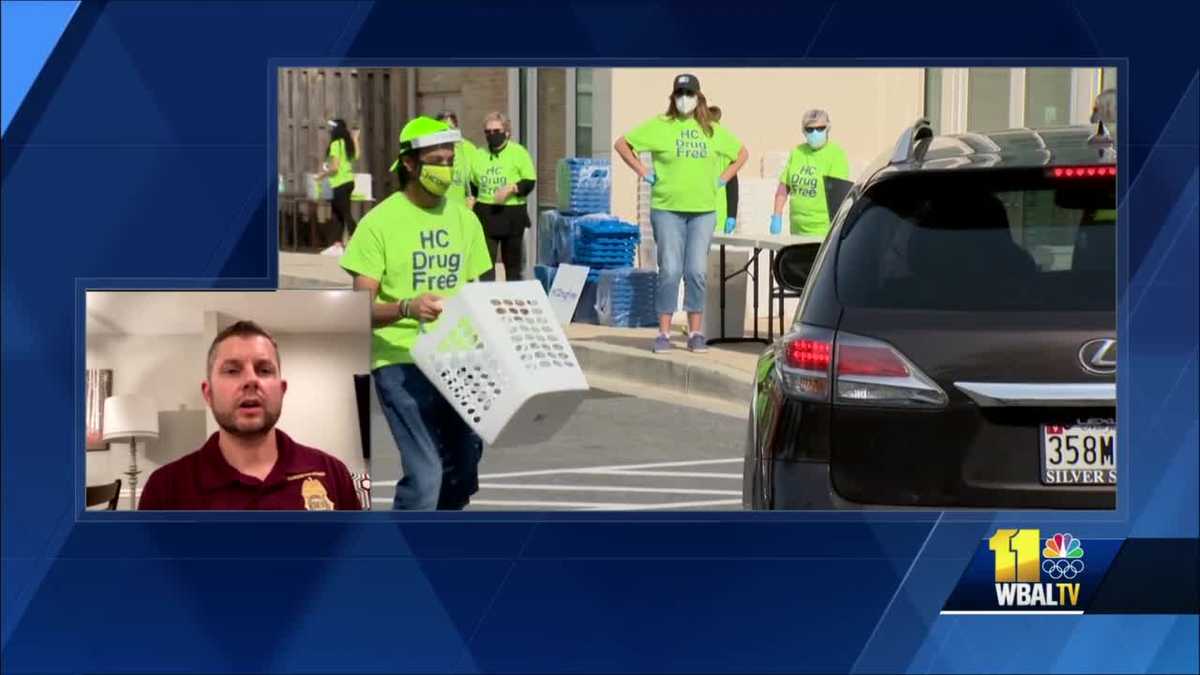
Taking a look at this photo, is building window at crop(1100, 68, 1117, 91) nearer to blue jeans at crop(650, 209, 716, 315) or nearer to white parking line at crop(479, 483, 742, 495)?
blue jeans at crop(650, 209, 716, 315)

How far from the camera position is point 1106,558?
5383mm

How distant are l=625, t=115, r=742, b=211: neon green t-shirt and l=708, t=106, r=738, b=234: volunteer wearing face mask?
0.03 meters

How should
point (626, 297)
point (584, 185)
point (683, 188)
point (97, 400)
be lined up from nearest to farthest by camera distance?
point (584, 185), point (97, 400), point (626, 297), point (683, 188)

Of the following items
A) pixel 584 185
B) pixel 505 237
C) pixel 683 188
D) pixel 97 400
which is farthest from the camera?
pixel 683 188

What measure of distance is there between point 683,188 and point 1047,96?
106 cm

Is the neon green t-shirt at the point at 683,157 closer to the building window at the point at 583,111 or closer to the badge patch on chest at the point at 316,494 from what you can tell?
the building window at the point at 583,111

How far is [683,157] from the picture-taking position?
5598mm

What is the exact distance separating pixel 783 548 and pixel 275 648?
142 cm

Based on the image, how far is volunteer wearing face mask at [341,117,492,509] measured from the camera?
5328 millimetres

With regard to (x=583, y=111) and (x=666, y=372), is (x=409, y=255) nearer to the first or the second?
(x=583, y=111)

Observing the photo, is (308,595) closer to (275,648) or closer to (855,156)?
(275,648)

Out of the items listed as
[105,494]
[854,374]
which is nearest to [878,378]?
[854,374]

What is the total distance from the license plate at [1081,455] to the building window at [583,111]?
1.48 metres

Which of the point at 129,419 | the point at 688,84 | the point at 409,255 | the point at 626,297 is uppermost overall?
the point at 688,84
